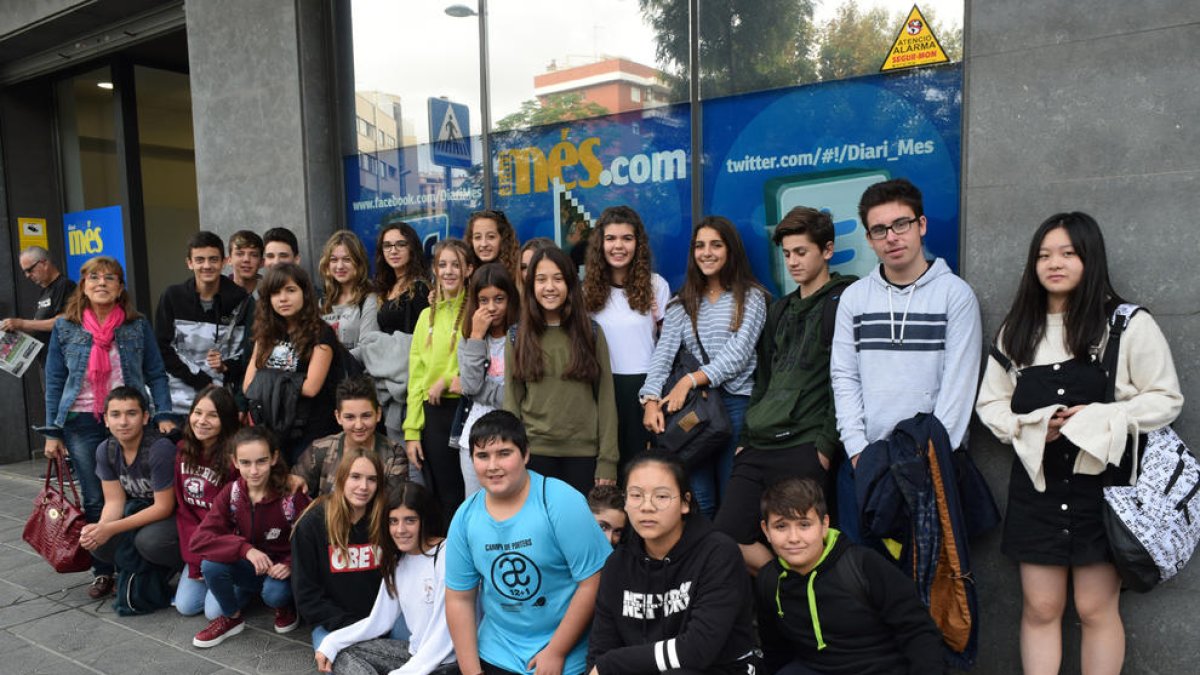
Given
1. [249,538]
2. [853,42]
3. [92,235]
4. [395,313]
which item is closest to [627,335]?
[395,313]

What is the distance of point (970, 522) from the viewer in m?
3.40

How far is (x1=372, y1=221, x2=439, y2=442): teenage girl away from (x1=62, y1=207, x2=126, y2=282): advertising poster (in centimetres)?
526

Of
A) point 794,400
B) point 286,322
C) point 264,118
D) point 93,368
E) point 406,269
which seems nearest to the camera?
point 794,400

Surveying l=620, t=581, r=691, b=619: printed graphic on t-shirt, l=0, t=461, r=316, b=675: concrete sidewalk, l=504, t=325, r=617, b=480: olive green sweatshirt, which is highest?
l=504, t=325, r=617, b=480: olive green sweatshirt

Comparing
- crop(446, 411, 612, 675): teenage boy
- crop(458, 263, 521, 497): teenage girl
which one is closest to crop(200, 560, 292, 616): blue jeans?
crop(458, 263, 521, 497): teenage girl

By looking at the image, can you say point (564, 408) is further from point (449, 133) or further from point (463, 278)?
point (449, 133)

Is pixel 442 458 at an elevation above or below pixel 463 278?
below

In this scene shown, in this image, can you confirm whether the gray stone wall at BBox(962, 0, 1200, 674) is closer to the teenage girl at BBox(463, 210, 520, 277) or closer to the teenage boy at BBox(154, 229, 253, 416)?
the teenage girl at BBox(463, 210, 520, 277)

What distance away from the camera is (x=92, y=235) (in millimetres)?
9211

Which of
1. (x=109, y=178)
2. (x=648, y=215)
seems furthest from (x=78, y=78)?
(x=648, y=215)

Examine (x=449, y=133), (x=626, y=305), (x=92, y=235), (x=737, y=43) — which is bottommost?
(x=626, y=305)

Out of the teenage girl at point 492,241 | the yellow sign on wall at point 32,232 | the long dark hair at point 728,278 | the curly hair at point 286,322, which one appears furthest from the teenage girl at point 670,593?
the yellow sign on wall at point 32,232

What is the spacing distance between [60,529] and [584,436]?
3299 millimetres

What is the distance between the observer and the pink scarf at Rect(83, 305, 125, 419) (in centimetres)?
515
